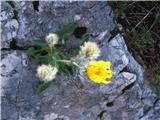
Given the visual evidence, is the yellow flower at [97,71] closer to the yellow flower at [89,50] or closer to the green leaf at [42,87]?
the yellow flower at [89,50]

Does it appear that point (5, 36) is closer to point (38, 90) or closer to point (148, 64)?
point (38, 90)

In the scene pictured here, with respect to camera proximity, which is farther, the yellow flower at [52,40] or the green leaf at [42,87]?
the green leaf at [42,87]

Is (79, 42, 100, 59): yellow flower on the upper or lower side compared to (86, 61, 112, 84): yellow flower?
upper

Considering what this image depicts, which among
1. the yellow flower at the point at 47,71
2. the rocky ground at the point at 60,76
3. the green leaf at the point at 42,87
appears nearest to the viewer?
the yellow flower at the point at 47,71

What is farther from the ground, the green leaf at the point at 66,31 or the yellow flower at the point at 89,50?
the green leaf at the point at 66,31

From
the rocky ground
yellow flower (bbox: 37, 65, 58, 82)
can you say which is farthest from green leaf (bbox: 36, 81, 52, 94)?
yellow flower (bbox: 37, 65, 58, 82)

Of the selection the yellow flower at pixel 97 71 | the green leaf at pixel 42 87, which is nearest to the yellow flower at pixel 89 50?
the yellow flower at pixel 97 71

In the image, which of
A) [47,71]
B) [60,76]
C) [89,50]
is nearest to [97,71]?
[89,50]

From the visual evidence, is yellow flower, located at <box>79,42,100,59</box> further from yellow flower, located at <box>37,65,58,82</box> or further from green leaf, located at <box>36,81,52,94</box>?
green leaf, located at <box>36,81,52,94</box>

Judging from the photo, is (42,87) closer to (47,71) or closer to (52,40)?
(47,71)
